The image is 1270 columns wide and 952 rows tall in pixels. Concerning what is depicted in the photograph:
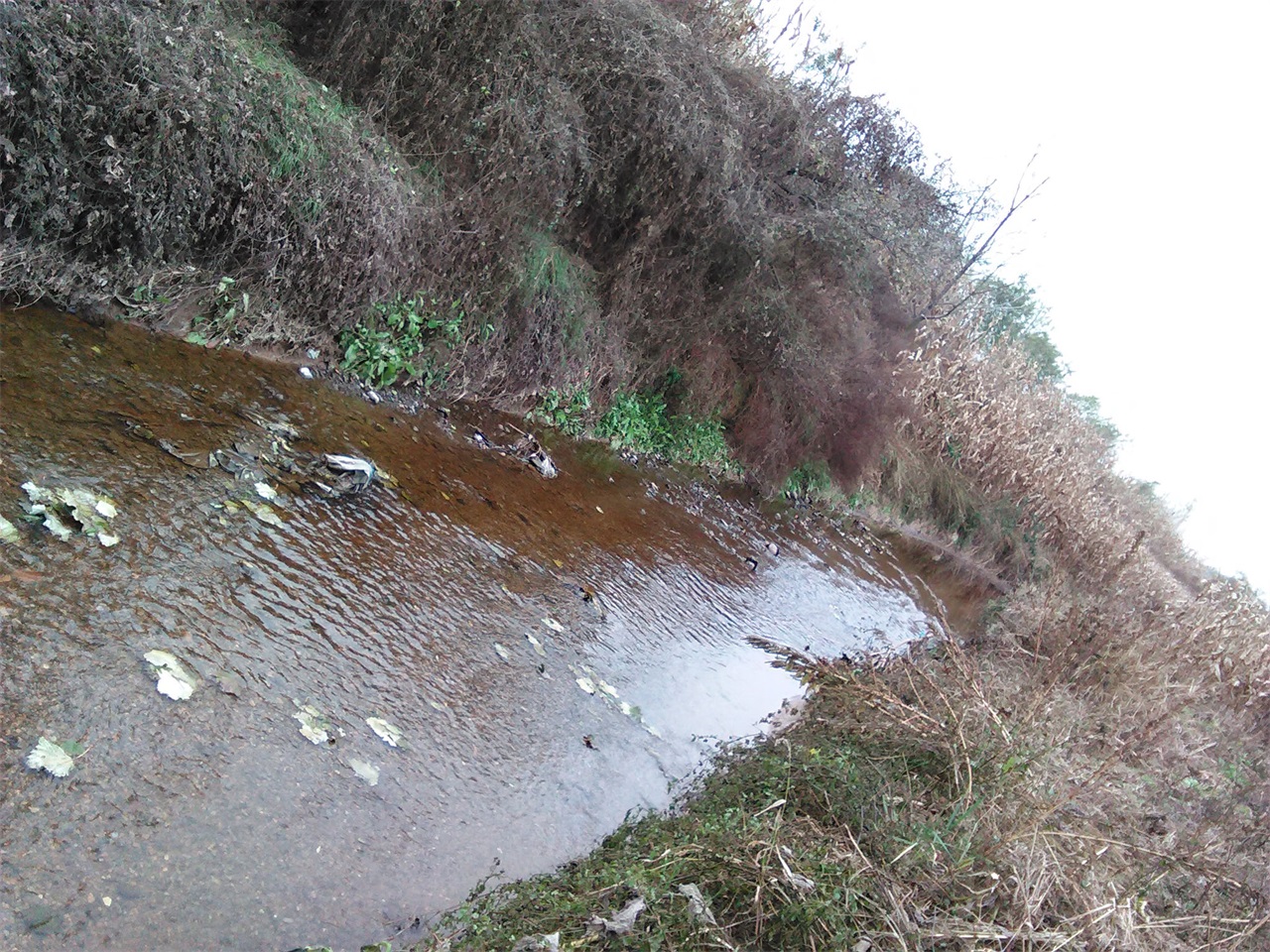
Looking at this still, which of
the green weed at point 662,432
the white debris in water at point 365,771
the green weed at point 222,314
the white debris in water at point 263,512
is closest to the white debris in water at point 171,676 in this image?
the white debris in water at point 365,771

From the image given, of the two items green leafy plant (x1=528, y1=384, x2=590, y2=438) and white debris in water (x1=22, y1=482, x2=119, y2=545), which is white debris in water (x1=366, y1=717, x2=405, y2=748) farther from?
green leafy plant (x1=528, y1=384, x2=590, y2=438)

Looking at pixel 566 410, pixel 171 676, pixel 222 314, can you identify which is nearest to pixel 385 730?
pixel 171 676

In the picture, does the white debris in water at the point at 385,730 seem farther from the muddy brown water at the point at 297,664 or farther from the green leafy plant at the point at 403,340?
the green leafy plant at the point at 403,340

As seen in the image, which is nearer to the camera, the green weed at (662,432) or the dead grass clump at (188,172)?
the dead grass clump at (188,172)

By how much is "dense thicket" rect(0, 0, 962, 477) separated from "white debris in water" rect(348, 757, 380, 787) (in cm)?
344

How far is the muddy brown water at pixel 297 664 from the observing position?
85.4 inches

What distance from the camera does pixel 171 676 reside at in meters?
2.65

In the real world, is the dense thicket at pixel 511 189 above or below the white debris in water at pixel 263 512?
above

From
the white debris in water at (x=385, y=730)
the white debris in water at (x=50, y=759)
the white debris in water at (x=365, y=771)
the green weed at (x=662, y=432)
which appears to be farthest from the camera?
the green weed at (x=662, y=432)

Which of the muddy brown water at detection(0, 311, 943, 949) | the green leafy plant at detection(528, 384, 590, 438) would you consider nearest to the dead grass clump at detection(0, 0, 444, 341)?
the muddy brown water at detection(0, 311, 943, 949)

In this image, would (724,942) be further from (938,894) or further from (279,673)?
(279,673)

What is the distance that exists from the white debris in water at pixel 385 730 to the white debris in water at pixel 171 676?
0.66 meters

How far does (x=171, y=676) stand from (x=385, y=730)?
2.60 ft

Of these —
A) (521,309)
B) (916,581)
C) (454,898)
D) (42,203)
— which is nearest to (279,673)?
(454,898)
